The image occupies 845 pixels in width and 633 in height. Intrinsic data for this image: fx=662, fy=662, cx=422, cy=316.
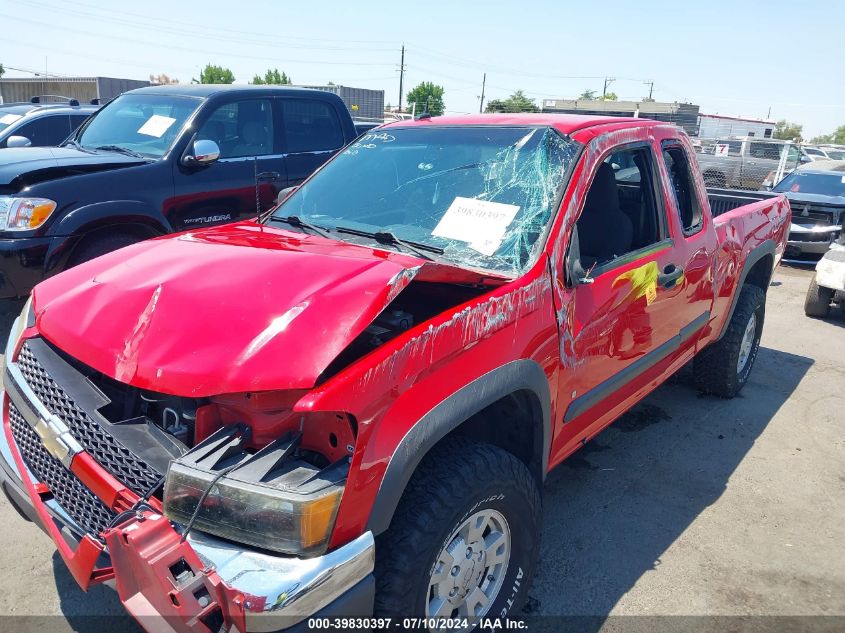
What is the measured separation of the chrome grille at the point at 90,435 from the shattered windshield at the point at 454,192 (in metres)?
1.27

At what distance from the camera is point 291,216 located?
130 inches

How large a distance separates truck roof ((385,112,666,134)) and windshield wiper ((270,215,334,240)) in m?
0.87

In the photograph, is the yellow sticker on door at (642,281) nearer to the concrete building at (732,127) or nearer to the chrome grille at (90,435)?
the chrome grille at (90,435)

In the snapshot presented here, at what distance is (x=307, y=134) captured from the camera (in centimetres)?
650

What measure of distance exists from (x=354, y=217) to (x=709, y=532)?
7.66ft

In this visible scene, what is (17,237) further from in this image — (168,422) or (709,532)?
(709,532)

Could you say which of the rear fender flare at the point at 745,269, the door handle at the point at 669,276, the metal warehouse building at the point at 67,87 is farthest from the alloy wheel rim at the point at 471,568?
the metal warehouse building at the point at 67,87

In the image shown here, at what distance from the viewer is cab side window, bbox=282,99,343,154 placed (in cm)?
635

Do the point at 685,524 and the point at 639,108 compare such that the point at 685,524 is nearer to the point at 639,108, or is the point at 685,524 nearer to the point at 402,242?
the point at 402,242

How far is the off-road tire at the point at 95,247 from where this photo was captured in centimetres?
495

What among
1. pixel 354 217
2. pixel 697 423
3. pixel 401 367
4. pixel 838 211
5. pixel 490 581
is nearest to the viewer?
pixel 401 367

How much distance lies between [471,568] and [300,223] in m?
1.75

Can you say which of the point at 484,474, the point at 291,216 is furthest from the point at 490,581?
the point at 291,216

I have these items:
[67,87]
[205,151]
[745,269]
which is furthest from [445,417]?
→ [67,87]
